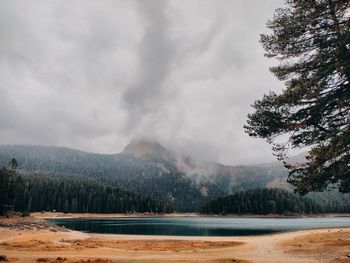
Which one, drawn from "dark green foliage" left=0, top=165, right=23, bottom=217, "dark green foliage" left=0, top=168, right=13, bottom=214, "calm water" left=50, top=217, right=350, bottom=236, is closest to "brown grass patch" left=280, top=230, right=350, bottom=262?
"calm water" left=50, top=217, right=350, bottom=236

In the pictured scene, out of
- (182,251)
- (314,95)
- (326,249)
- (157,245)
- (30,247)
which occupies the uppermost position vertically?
(314,95)

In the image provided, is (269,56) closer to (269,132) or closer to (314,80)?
(314,80)

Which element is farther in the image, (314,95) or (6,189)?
(6,189)

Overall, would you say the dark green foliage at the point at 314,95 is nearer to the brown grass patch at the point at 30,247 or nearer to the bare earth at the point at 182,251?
the bare earth at the point at 182,251

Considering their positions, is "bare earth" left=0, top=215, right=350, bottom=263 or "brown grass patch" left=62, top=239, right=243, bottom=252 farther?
"brown grass patch" left=62, top=239, right=243, bottom=252

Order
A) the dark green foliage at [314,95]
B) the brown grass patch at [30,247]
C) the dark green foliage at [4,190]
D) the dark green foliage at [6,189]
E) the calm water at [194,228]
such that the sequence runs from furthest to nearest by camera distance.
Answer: the dark green foliage at [6,189] < the dark green foliage at [4,190] < the calm water at [194,228] < the brown grass patch at [30,247] < the dark green foliage at [314,95]

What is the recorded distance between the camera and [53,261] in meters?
25.0

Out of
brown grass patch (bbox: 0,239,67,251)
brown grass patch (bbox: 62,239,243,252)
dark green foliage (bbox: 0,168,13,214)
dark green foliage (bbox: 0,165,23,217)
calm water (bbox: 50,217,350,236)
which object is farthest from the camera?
dark green foliage (bbox: 0,165,23,217)

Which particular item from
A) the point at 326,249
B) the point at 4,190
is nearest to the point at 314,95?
the point at 326,249

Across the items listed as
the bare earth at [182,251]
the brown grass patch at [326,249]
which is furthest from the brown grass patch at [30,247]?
the brown grass patch at [326,249]

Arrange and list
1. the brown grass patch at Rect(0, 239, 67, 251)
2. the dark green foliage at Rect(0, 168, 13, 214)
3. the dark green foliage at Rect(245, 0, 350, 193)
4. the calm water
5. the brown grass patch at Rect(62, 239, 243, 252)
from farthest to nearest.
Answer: the dark green foliage at Rect(0, 168, 13, 214), the calm water, the brown grass patch at Rect(62, 239, 243, 252), the brown grass patch at Rect(0, 239, 67, 251), the dark green foliage at Rect(245, 0, 350, 193)

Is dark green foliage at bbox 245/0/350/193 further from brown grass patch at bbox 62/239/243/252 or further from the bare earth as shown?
brown grass patch at bbox 62/239/243/252

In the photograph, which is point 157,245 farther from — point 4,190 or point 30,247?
point 4,190

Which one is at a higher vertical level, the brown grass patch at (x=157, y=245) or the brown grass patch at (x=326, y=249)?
the brown grass patch at (x=326, y=249)
